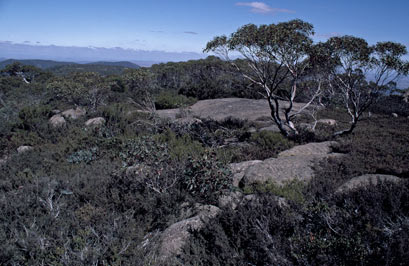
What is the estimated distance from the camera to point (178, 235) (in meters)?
3.84

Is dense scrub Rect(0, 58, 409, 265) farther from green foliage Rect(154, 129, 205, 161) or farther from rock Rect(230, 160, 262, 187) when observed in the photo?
rock Rect(230, 160, 262, 187)

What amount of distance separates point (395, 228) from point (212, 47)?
8560mm

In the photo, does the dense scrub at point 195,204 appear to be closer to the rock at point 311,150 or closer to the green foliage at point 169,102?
the rock at point 311,150

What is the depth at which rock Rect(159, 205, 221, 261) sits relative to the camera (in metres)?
3.52

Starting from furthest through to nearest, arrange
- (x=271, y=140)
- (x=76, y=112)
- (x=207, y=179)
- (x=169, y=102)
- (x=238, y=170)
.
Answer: (x=169, y=102)
(x=76, y=112)
(x=271, y=140)
(x=238, y=170)
(x=207, y=179)

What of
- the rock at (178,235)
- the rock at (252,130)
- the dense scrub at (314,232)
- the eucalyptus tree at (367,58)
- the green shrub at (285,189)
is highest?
the eucalyptus tree at (367,58)

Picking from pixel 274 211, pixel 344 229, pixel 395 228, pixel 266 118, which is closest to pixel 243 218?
pixel 274 211

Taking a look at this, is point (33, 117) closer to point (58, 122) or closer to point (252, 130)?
point (58, 122)

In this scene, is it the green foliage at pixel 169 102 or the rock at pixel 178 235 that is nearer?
the rock at pixel 178 235

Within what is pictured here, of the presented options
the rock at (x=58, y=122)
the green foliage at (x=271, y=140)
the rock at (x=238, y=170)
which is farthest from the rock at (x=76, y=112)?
the rock at (x=238, y=170)

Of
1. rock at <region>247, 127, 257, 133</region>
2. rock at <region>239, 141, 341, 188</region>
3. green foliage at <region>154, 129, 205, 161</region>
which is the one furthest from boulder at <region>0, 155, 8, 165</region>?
rock at <region>247, 127, 257, 133</region>

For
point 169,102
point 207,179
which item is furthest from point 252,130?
point 169,102

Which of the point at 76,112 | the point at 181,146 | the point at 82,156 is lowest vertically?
the point at 82,156

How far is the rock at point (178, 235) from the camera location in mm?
3523
